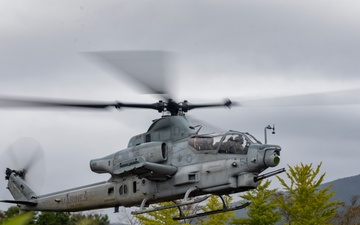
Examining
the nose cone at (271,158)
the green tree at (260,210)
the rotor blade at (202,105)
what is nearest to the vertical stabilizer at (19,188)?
the rotor blade at (202,105)

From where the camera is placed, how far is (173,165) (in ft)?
62.8

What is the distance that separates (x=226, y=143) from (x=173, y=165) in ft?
6.48

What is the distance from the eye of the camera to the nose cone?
1744cm

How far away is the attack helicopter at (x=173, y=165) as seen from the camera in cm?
1794

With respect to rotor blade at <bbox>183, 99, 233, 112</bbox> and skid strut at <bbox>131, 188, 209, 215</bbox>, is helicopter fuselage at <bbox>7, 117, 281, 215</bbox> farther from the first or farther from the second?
rotor blade at <bbox>183, 99, 233, 112</bbox>

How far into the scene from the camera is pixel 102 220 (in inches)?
1296

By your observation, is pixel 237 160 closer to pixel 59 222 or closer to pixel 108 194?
pixel 108 194

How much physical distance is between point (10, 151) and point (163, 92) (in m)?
9.22

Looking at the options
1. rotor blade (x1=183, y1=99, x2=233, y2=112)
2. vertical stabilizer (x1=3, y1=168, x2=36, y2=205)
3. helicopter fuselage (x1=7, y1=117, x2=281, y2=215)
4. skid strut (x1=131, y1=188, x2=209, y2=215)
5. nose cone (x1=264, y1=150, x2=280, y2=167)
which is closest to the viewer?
nose cone (x1=264, y1=150, x2=280, y2=167)

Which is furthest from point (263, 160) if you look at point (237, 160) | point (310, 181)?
point (310, 181)

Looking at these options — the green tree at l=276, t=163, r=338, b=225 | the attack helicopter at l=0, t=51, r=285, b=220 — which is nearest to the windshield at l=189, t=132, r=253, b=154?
the attack helicopter at l=0, t=51, r=285, b=220

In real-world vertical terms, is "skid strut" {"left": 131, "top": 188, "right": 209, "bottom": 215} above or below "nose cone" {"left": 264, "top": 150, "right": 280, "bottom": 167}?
below

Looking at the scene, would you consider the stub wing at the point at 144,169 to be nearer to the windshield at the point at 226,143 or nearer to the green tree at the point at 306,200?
the windshield at the point at 226,143

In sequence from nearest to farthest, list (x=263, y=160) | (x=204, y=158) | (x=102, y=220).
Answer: (x=263, y=160)
(x=204, y=158)
(x=102, y=220)
